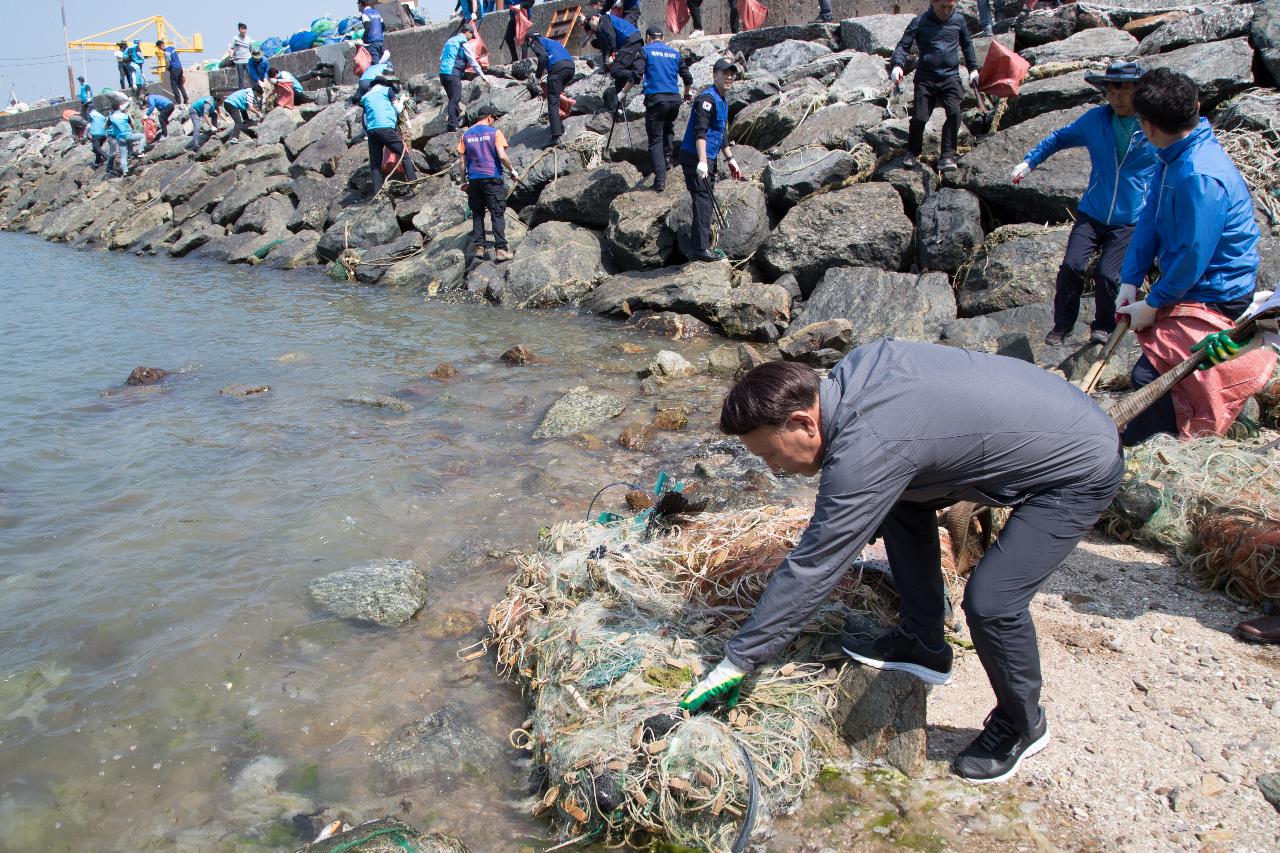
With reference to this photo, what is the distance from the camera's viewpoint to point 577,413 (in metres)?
7.32

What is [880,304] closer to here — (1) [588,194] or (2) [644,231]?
(2) [644,231]

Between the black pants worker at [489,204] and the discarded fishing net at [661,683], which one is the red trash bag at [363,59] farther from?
the discarded fishing net at [661,683]

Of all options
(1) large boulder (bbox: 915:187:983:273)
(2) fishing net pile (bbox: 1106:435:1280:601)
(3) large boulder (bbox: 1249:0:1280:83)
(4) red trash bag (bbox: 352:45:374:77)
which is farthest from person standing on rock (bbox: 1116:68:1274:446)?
(4) red trash bag (bbox: 352:45:374:77)

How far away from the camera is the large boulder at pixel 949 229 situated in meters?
9.41

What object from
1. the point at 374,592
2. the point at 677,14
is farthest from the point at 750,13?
the point at 374,592

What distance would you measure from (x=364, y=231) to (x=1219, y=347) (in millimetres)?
14227

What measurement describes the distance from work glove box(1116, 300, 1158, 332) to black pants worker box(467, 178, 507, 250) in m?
9.81

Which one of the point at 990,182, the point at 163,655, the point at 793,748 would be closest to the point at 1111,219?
the point at 990,182

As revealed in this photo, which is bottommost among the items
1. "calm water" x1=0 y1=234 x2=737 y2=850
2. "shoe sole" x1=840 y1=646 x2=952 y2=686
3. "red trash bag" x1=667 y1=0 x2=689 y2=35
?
"calm water" x1=0 y1=234 x2=737 y2=850

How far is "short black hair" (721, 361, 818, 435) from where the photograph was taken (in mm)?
2516

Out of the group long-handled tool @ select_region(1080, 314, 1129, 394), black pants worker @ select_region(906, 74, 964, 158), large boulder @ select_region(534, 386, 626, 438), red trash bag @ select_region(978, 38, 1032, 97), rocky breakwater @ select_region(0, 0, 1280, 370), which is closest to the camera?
long-handled tool @ select_region(1080, 314, 1129, 394)

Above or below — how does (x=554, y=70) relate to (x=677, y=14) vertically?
below

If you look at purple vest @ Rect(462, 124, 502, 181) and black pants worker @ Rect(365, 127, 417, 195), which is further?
black pants worker @ Rect(365, 127, 417, 195)

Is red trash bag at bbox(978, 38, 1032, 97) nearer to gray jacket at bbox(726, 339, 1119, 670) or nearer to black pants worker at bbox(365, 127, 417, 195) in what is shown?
gray jacket at bbox(726, 339, 1119, 670)
